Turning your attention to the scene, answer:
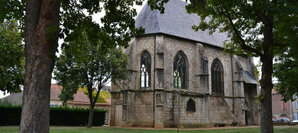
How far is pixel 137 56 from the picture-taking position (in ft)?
72.3

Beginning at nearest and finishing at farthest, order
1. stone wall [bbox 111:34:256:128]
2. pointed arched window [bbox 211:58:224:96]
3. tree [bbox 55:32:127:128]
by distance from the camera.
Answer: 1. tree [bbox 55:32:127:128]
2. stone wall [bbox 111:34:256:128]
3. pointed arched window [bbox 211:58:224:96]

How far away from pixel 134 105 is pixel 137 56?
438 cm

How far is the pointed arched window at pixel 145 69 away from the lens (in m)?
21.5

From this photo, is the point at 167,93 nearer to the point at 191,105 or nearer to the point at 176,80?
the point at 176,80

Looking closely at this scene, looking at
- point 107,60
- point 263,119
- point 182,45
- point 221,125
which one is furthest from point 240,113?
point 263,119

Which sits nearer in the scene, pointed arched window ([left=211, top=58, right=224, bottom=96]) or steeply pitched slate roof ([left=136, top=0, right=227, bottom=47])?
steeply pitched slate roof ([left=136, top=0, right=227, bottom=47])

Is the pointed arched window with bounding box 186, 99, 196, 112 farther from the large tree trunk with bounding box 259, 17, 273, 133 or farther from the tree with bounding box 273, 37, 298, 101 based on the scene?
the large tree trunk with bounding box 259, 17, 273, 133

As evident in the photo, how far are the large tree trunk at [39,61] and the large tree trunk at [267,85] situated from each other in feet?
25.2

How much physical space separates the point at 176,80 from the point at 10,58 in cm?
Answer: 1353

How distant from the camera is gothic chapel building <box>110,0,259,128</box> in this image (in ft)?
66.9

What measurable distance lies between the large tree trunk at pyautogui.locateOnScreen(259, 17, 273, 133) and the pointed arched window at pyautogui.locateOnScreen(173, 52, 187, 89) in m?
12.7

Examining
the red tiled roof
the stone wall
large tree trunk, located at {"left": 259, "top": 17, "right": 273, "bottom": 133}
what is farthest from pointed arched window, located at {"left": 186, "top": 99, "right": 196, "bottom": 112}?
the red tiled roof

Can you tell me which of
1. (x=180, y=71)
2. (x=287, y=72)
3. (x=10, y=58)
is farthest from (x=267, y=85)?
(x=180, y=71)

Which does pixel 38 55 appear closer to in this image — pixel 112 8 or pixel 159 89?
pixel 112 8
